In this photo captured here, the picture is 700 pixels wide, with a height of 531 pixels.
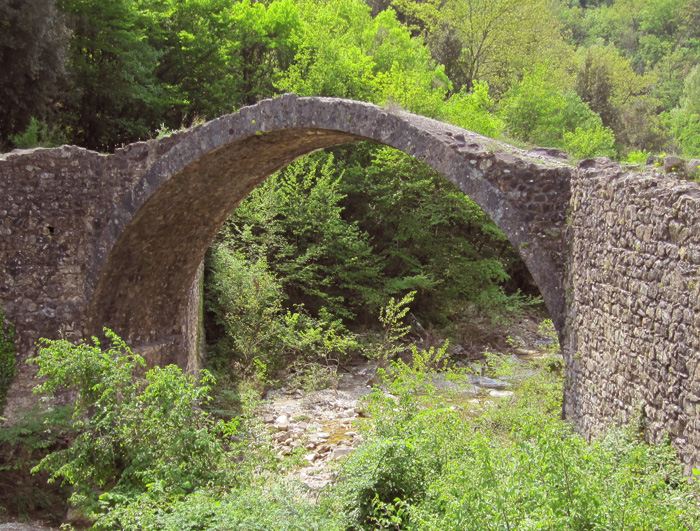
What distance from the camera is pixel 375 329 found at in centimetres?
1374

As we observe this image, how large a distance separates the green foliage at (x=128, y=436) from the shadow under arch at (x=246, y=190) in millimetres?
2710

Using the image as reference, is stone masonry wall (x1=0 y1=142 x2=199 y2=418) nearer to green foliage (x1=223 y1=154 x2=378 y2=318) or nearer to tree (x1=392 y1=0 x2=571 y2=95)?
green foliage (x1=223 y1=154 x2=378 y2=318)

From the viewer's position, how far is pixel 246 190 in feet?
30.5

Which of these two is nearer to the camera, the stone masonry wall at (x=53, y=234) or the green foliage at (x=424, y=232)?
the stone masonry wall at (x=53, y=234)

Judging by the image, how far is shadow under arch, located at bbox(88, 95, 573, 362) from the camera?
5.84 meters

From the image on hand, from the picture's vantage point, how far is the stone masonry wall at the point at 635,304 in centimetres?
375

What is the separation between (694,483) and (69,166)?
724 cm

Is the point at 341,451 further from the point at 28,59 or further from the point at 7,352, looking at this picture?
the point at 28,59

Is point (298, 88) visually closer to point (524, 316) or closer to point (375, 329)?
point (375, 329)

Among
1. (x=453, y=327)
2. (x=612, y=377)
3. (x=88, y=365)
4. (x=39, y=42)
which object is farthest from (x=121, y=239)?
(x=453, y=327)

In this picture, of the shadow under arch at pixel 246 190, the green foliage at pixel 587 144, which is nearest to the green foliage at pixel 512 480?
the shadow under arch at pixel 246 190

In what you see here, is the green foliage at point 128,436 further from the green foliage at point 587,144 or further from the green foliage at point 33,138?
the green foliage at point 587,144

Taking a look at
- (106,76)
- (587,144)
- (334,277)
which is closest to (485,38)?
(587,144)

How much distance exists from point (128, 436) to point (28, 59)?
7702mm
